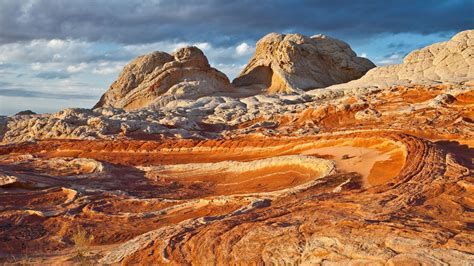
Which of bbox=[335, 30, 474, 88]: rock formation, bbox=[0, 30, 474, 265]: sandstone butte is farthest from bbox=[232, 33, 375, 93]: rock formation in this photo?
bbox=[335, 30, 474, 88]: rock formation

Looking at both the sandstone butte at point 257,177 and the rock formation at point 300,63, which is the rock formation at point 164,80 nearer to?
the sandstone butte at point 257,177

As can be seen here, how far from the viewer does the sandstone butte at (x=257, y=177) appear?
7734 millimetres

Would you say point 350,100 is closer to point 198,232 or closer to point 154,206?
point 154,206

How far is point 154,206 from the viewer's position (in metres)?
13.9

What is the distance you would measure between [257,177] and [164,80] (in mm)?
23522

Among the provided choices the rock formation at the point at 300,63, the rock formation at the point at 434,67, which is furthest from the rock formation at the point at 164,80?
the rock formation at the point at 434,67

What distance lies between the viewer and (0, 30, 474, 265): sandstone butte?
7734 mm

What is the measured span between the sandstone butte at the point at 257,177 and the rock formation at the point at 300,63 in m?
2.21

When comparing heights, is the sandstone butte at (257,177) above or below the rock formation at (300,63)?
below

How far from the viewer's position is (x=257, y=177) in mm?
16062

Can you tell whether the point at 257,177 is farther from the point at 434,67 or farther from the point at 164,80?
the point at 164,80

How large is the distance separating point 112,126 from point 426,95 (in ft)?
48.3

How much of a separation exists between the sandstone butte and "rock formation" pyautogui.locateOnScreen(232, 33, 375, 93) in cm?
221

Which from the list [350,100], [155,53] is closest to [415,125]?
[350,100]
